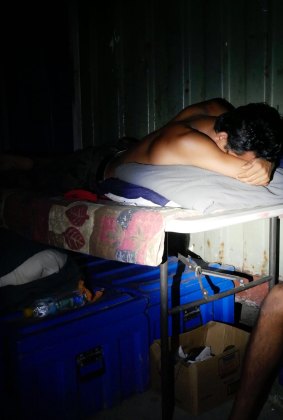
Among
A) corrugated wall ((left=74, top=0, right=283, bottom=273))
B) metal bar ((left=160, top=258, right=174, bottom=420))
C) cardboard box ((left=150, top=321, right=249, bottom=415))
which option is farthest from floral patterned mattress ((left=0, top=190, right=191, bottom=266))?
corrugated wall ((left=74, top=0, right=283, bottom=273))

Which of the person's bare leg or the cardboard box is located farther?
the cardboard box

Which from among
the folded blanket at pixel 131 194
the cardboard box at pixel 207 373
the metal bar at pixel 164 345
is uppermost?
the folded blanket at pixel 131 194

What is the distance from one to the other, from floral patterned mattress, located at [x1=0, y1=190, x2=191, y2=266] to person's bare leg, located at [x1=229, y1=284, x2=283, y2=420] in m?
0.49

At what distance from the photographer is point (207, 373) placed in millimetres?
1848

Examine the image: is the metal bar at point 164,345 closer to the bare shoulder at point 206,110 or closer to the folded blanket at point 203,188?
the folded blanket at point 203,188

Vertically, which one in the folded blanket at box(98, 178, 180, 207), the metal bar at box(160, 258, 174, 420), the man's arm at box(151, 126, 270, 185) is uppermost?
the man's arm at box(151, 126, 270, 185)

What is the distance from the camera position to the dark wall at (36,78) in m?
4.01

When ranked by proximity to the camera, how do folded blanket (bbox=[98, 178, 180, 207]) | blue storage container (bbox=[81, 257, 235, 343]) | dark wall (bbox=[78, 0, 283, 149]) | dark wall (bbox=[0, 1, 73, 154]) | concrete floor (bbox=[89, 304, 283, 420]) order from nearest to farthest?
folded blanket (bbox=[98, 178, 180, 207]) < concrete floor (bbox=[89, 304, 283, 420]) < blue storage container (bbox=[81, 257, 235, 343]) < dark wall (bbox=[78, 0, 283, 149]) < dark wall (bbox=[0, 1, 73, 154])

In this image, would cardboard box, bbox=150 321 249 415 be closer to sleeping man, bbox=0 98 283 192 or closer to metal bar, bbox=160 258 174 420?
metal bar, bbox=160 258 174 420

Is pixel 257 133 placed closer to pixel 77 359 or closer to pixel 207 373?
pixel 207 373

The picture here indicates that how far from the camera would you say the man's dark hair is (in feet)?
6.02

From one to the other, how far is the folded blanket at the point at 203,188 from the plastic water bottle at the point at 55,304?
2.06ft

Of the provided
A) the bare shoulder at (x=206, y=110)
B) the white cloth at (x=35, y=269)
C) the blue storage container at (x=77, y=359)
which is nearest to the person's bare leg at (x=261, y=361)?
the blue storage container at (x=77, y=359)

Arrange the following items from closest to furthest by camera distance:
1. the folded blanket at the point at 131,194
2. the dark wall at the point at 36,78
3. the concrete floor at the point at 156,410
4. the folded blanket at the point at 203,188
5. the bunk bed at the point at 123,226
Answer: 1. the bunk bed at the point at 123,226
2. the folded blanket at the point at 203,188
3. the folded blanket at the point at 131,194
4. the concrete floor at the point at 156,410
5. the dark wall at the point at 36,78
